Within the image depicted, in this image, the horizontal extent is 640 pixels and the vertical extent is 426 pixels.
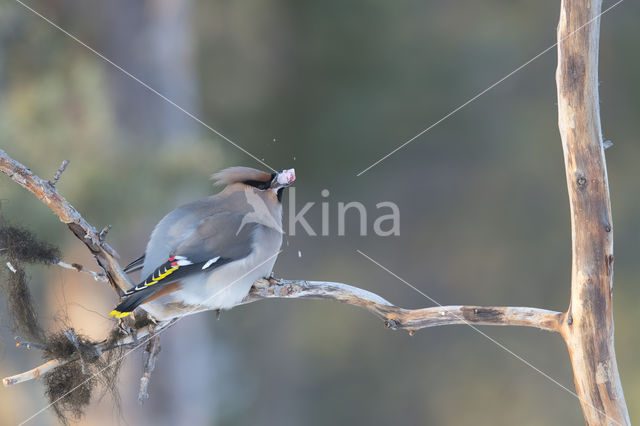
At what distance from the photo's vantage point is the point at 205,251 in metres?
2.77

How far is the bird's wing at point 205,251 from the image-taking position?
97.3 inches

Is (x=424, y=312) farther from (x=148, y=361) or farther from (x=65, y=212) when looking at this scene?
(x=65, y=212)

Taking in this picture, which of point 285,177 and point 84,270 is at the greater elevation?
point 285,177

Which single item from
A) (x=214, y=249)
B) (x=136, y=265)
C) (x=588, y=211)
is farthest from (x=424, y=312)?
(x=136, y=265)

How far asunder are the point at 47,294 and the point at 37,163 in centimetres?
191

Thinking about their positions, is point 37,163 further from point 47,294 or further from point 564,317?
point 564,317

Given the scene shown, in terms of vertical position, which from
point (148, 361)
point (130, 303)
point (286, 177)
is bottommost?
point (148, 361)

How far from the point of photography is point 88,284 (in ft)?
15.1

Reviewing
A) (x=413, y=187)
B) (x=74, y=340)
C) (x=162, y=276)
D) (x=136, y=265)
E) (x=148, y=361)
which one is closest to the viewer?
(x=74, y=340)

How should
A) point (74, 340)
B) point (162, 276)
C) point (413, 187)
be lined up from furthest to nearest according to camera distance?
1. point (413, 187)
2. point (162, 276)
3. point (74, 340)

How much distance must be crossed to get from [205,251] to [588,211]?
54.1 inches

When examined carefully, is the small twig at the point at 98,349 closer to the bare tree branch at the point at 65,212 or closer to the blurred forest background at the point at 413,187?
the bare tree branch at the point at 65,212

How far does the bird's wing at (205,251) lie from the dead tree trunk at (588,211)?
48.9 inches

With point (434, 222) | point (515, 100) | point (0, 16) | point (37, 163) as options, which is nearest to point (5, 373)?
point (37, 163)
